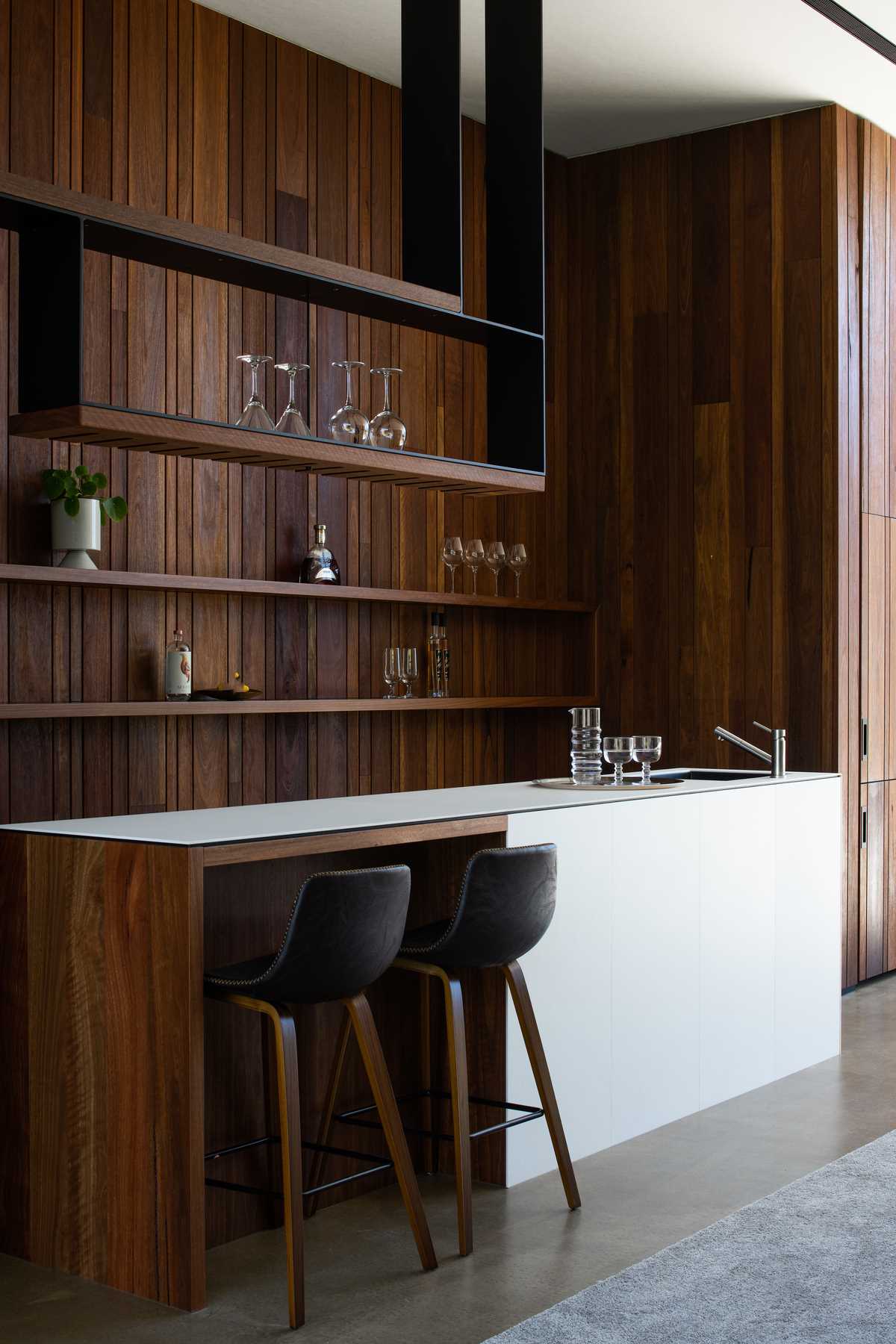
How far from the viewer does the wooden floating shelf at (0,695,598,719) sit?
4.20 metres

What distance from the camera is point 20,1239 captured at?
3139mm

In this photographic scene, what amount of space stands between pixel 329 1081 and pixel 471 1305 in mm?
694

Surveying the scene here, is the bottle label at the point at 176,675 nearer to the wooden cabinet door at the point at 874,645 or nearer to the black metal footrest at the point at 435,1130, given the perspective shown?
the black metal footrest at the point at 435,1130

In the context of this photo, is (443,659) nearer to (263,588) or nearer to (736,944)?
(263,588)

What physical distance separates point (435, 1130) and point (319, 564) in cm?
214

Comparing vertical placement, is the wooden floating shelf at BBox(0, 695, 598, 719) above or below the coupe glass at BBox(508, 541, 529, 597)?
below

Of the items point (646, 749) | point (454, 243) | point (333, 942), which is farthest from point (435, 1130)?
point (454, 243)

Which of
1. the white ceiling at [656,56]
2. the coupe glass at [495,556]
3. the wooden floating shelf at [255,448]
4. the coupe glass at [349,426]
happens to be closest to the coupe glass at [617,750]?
the wooden floating shelf at [255,448]

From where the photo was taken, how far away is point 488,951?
3.27 meters

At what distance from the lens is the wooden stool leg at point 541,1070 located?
3408 mm

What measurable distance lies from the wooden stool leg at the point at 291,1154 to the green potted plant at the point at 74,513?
186cm

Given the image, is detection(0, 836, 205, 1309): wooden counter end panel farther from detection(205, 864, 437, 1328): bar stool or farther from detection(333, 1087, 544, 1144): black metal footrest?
detection(333, 1087, 544, 1144): black metal footrest

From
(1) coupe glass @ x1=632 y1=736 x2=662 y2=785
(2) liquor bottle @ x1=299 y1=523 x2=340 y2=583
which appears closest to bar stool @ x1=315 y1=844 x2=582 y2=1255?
(1) coupe glass @ x1=632 y1=736 x2=662 y2=785

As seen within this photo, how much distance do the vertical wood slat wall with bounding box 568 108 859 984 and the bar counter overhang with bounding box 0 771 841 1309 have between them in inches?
40.5
